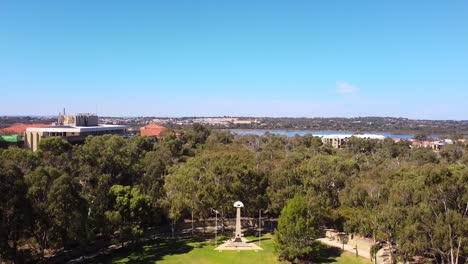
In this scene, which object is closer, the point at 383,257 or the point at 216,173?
the point at 383,257

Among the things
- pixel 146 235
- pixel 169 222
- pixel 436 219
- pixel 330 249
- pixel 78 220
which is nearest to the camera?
pixel 436 219

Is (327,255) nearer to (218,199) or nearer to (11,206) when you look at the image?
(218,199)

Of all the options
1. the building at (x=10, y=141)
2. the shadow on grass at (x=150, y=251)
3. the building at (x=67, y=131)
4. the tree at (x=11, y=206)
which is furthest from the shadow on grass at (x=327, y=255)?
the building at (x=10, y=141)

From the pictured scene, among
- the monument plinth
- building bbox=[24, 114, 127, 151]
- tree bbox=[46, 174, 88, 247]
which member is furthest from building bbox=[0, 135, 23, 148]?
the monument plinth

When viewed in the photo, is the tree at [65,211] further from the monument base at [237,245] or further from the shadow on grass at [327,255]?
the shadow on grass at [327,255]

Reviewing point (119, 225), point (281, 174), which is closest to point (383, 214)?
point (281, 174)

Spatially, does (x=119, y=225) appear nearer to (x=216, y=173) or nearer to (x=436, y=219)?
(x=216, y=173)

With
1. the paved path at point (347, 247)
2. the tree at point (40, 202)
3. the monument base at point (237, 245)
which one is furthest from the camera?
the monument base at point (237, 245)

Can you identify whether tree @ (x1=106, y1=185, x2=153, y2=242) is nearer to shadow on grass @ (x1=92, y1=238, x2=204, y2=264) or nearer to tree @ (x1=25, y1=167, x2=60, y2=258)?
shadow on grass @ (x1=92, y1=238, x2=204, y2=264)
